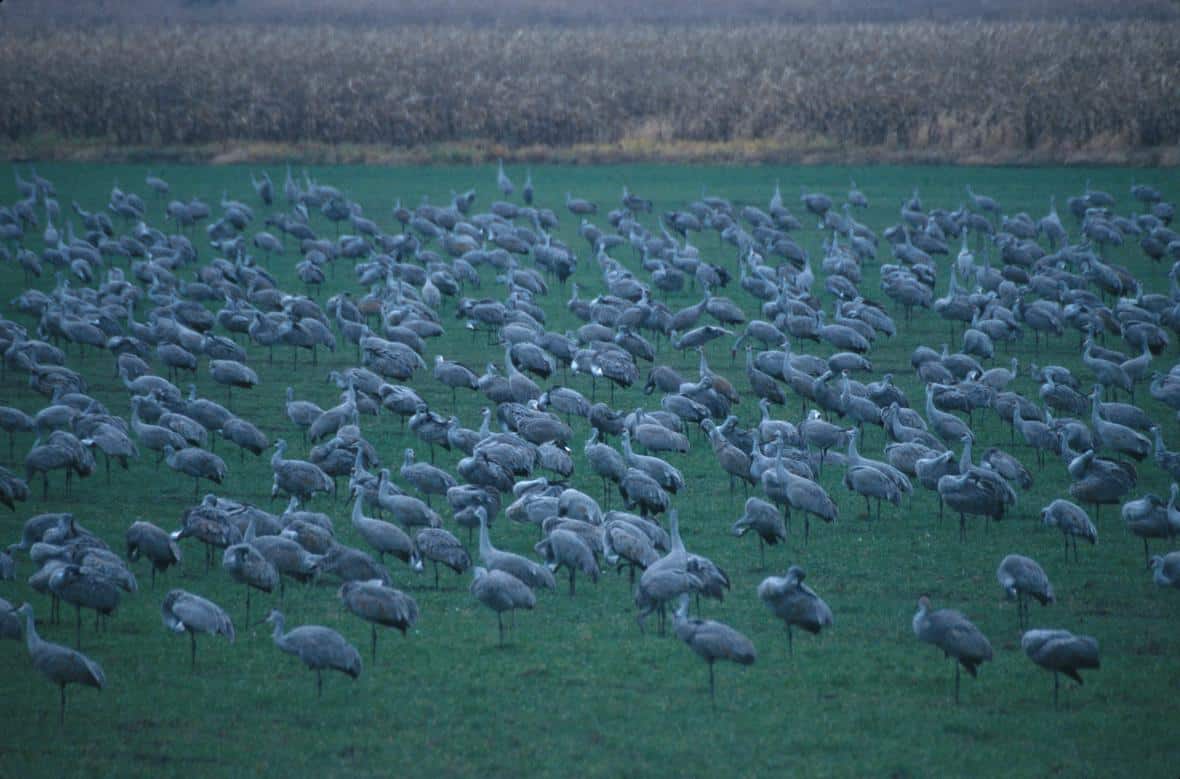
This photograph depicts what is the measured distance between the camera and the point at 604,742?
9.90m

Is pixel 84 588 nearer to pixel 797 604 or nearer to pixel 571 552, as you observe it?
pixel 571 552

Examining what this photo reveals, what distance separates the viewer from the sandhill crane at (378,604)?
11195 millimetres

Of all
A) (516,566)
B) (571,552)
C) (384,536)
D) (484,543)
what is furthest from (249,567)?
(571,552)

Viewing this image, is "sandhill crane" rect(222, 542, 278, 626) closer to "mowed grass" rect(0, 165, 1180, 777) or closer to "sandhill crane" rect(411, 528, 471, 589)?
"mowed grass" rect(0, 165, 1180, 777)

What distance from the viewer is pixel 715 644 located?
10578 mm

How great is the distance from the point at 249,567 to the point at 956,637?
537cm

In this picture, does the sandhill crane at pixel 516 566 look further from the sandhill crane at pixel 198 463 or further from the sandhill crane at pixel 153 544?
the sandhill crane at pixel 198 463

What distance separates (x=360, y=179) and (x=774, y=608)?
37.4 metres

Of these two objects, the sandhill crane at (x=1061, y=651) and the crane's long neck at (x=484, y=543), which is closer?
the sandhill crane at (x=1061, y=651)

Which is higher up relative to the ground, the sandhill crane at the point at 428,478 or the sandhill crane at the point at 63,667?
the sandhill crane at the point at 63,667

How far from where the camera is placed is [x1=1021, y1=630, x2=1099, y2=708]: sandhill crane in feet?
33.5

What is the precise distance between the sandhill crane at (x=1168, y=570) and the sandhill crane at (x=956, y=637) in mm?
2344

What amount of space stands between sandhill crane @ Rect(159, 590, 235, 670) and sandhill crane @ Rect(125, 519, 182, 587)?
1.40m

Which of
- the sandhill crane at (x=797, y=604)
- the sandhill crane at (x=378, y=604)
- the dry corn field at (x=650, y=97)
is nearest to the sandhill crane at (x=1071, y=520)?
the sandhill crane at (x=797, y=604)
